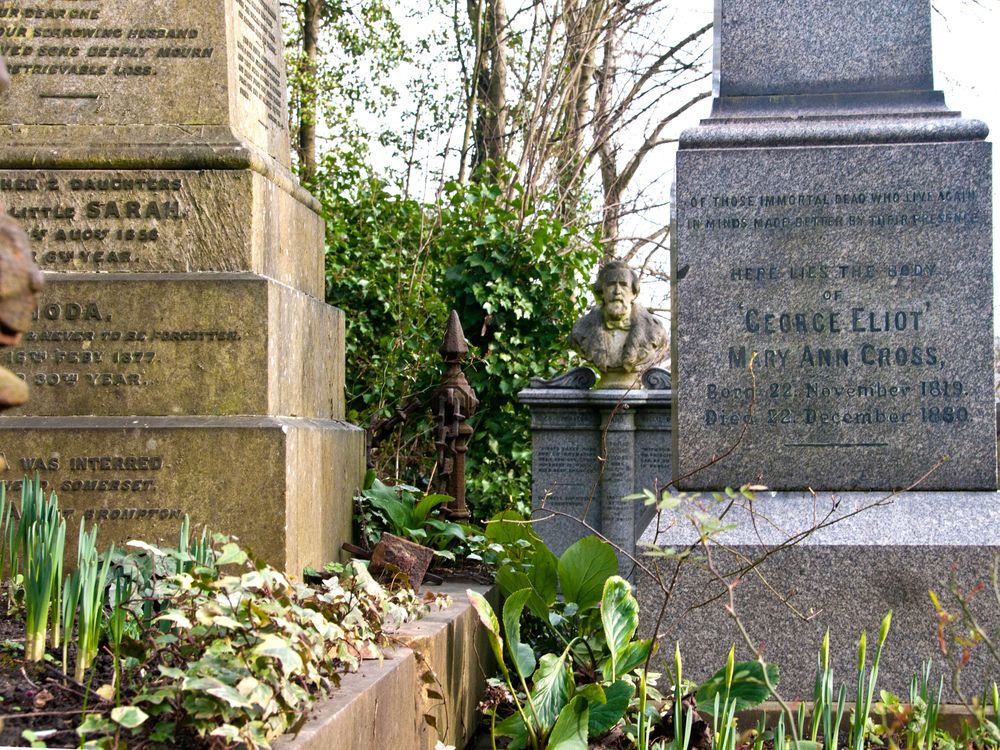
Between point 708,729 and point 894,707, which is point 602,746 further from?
point 894,707

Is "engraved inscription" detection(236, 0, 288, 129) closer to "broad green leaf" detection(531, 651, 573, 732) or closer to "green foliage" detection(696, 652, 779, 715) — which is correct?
"broad green leaf" detection(531, 651, 573, 732)

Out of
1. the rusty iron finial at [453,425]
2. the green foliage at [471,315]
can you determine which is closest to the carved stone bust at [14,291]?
the rusty iron finial at [453,425]

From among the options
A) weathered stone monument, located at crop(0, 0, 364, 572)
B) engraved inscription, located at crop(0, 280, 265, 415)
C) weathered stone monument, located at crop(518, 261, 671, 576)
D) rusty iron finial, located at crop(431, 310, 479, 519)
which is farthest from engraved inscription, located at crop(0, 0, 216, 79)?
weathered stone monument, located at crop(518, 261, 671, 576)

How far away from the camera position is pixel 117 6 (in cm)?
446

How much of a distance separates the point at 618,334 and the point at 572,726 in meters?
8.44

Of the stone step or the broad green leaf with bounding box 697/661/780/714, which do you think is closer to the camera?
the broad green leaf with bounding box 697/661/780/714

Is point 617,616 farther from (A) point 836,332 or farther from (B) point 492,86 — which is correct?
(B) point 492,86

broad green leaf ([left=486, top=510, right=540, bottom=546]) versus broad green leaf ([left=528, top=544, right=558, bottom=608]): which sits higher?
broad green leaf ([left=486, top=510, right=540, bottom=546])

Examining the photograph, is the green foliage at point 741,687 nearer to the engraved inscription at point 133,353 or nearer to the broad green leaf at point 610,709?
the broad green leaf at point 610,709

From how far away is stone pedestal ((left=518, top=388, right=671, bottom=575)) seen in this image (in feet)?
36.1

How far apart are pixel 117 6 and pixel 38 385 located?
1491 mm

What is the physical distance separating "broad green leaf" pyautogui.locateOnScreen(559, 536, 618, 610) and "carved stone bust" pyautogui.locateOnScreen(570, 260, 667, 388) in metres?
7.24

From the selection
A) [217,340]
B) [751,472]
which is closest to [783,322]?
[751,472]

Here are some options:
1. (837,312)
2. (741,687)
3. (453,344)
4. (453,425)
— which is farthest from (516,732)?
(453,344)
